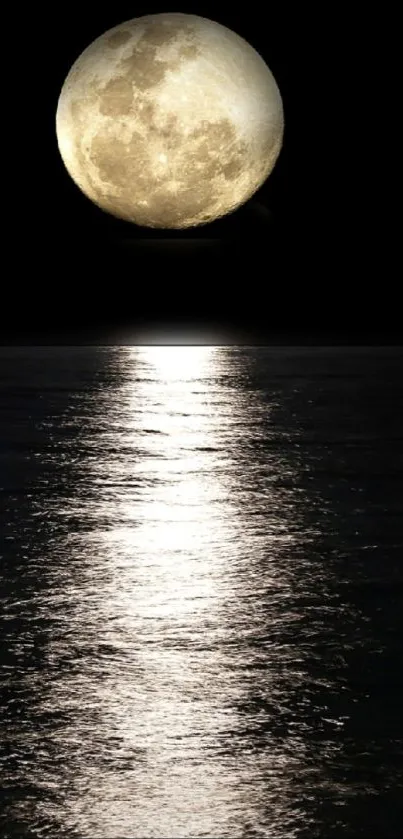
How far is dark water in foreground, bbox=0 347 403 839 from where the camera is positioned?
16.5 ft

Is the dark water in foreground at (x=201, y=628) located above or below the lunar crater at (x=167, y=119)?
below

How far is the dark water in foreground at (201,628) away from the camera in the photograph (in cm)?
504

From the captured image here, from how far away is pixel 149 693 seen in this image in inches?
241

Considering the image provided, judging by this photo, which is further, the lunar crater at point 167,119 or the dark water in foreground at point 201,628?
the lunar crater at point 167,119

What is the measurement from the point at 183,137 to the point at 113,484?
2481cm

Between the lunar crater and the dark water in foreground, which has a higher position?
the lunar crater

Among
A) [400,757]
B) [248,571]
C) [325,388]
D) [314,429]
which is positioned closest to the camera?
[400,757]

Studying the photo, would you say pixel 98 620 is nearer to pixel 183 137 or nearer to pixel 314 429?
pixel 314 429

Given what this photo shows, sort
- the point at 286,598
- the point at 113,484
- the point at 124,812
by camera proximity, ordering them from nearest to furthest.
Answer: the point at 124,812
the point at 286,598
the point at 113,484

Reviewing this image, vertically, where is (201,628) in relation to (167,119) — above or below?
below

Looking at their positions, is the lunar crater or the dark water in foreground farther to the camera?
the lunar crater

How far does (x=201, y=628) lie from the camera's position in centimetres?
714

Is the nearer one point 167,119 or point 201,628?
point 201,628

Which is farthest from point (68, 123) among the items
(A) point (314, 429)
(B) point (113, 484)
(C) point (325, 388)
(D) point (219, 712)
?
(D) point (219, 712)
